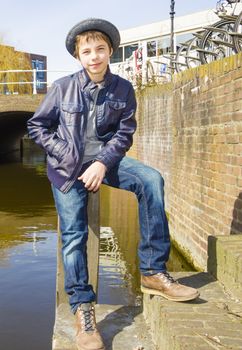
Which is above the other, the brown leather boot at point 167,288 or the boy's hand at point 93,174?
the boy's hand at point 93,174

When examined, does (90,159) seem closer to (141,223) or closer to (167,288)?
(141,223)

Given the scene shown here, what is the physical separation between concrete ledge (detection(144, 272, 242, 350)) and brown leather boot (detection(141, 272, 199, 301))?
0.13 ft

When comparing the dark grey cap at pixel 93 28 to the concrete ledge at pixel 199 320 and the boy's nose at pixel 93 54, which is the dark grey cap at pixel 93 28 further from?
the concrete ledge at pixel 199 320

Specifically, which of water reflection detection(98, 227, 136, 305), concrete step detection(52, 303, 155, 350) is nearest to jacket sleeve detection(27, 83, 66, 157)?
concrete step detection(52, 303, 155, 350)

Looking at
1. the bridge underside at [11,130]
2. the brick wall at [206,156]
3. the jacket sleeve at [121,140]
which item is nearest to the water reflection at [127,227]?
the brick wall at [206,156]

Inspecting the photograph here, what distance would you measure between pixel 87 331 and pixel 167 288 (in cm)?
49

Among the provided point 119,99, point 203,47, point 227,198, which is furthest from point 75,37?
point 203,47

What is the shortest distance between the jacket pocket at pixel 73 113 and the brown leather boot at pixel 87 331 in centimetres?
100

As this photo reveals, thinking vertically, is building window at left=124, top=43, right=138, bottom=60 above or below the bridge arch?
above

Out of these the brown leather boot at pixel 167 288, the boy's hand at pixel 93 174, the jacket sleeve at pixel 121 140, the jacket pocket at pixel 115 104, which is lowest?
the brown leather boot at pixel 167 288

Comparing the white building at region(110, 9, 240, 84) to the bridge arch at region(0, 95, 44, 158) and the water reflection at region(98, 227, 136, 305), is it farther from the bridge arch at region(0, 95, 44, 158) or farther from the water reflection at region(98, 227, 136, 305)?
the water reflection at region(98, 227, 136, 305)

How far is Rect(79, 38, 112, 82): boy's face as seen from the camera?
262 centimetres

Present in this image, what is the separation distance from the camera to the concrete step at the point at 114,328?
2570mm

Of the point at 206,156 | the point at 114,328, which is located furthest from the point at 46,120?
the point at 206,156
